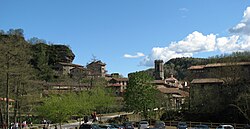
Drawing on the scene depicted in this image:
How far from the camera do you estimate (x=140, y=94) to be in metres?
66.1

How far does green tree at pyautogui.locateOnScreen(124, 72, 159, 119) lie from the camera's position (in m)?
65.9

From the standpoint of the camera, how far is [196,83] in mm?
76188

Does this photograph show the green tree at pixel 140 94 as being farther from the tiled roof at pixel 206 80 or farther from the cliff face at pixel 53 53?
the cliff face at pixel 53 53

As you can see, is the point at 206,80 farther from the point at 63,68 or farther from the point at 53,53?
the point at 53,53

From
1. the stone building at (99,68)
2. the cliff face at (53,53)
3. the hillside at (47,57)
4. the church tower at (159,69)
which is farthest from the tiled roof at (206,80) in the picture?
the church tower at (159,69)

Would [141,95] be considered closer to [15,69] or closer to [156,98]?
[156,98]

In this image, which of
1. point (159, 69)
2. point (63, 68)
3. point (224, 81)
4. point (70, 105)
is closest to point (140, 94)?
point (70, 105)

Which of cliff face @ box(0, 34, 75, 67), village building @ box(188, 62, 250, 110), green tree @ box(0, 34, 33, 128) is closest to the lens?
green tree @ box(0, 34, 33, 128)

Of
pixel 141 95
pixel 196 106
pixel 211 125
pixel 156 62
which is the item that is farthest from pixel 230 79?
pixel 156 62

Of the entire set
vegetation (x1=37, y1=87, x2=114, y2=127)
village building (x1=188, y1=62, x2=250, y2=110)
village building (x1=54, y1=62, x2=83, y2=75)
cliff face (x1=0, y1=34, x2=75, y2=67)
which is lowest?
vegetation (x1=37, y1=87, x2=114, y2=127)

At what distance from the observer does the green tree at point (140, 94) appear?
216 ft

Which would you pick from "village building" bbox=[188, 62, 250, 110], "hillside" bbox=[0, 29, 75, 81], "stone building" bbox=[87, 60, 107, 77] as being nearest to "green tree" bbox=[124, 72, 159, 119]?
"village building" bbox=[188, 62, 250, 110]

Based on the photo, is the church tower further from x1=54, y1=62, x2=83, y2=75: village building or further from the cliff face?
x1=54, y1=62, x2=83, y2=75: village building

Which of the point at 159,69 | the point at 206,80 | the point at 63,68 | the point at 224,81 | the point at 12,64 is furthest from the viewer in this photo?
the point at 159,69
